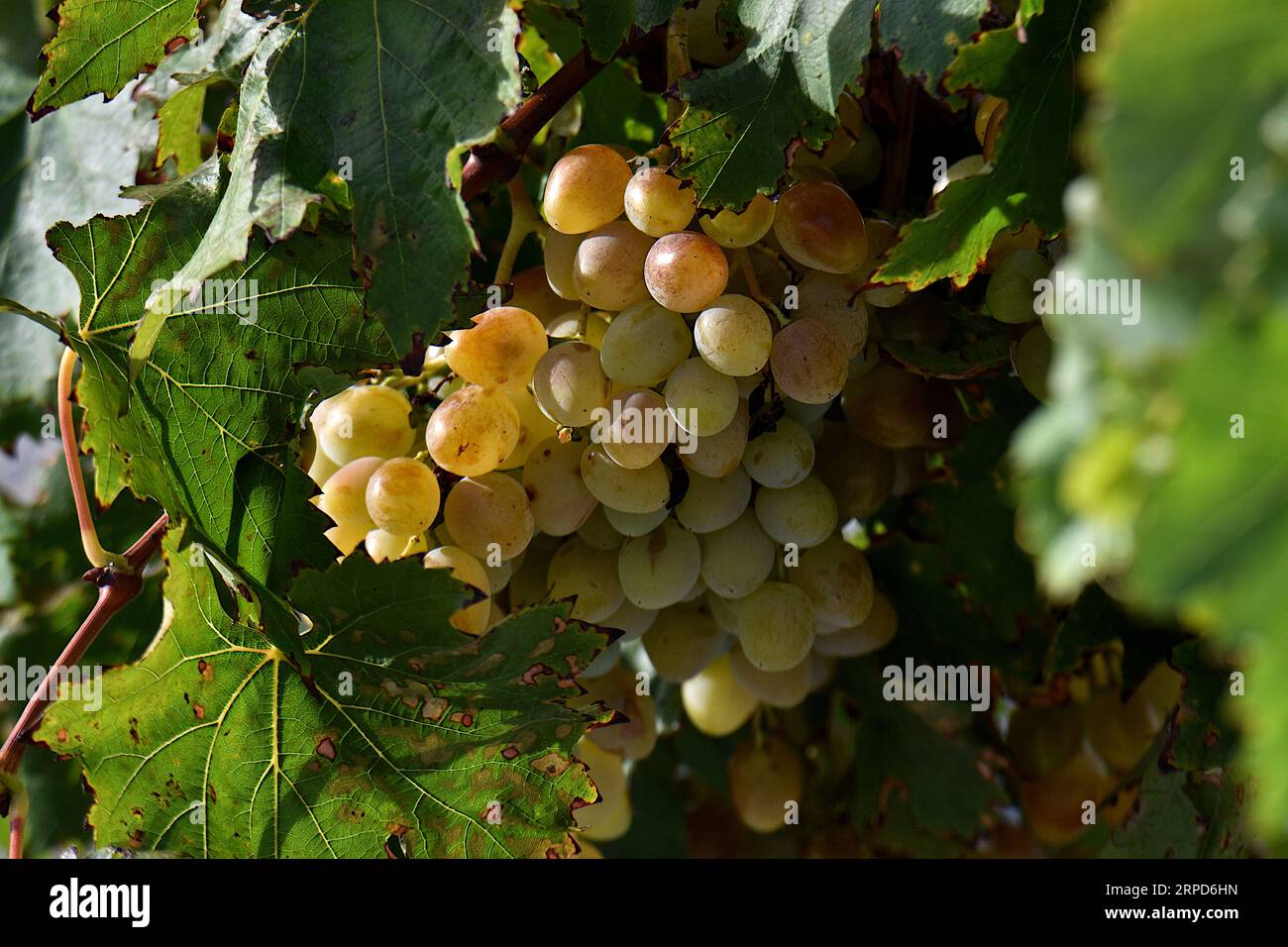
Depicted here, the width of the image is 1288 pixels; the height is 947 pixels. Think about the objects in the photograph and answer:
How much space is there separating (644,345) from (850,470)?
18 cm

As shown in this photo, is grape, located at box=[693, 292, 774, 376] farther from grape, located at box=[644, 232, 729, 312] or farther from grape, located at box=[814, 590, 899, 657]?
grape, located at box=[814, 590, 899, 657]

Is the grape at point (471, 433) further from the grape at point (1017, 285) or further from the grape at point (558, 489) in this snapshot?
the grape at point (1017, 285)

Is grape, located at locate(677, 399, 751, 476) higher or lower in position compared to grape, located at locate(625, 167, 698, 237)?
lower

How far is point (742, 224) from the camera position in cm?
64

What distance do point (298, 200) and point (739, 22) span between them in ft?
0.85

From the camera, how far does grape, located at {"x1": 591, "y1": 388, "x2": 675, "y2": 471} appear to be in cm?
65

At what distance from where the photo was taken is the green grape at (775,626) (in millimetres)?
736

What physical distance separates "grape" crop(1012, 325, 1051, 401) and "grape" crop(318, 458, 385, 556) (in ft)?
1.26

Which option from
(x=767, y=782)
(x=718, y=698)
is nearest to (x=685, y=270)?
(x=718, y=698)

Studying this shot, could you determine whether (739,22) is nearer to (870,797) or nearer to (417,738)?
(417,738)

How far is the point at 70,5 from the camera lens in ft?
2.24

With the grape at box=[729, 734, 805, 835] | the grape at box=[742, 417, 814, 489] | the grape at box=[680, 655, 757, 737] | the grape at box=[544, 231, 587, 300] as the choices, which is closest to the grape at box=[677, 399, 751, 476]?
the grape at box=[742, 417, 814, 489]

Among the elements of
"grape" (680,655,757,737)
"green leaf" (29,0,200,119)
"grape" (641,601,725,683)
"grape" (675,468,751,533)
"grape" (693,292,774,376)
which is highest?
"green leaf" (29,0,200,119)

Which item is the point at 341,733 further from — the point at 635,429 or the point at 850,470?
the point at 850,470
